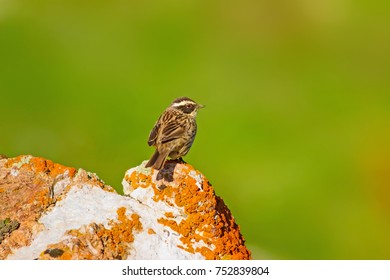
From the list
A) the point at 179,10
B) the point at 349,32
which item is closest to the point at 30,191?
the point at 179,10

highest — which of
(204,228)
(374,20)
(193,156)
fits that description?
(374,20)

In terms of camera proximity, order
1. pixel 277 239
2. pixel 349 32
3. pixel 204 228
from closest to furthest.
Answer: pixel 204 228
pixel 277 239
pixel 349 32

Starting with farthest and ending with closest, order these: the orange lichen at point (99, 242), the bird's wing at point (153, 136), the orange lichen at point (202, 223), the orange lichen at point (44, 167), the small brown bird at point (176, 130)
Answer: the bird's wing at point (153, 136) → the small brown bird at point (176, 130) → the orange lichen at point (44, 167) → the orange lichen at point (202, 223) → the orange lichen at point (99, 242)

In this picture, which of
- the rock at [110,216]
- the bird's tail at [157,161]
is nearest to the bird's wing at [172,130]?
the bird's tail at [157,161]

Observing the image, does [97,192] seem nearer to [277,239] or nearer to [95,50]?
[277,239]

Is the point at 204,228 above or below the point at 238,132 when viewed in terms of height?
below

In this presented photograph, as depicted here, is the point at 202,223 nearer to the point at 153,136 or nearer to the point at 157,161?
the point at 157,161

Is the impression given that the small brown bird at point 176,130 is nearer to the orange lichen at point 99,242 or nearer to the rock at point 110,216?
the rock at point 110,216
